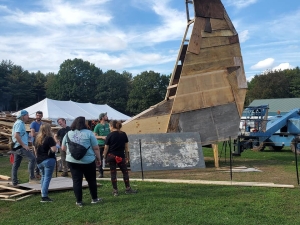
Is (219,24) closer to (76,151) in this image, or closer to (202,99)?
(202,99)

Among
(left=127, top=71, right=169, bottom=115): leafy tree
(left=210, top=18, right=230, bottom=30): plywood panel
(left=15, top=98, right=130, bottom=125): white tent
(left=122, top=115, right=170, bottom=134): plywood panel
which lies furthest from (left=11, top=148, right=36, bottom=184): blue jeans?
(left=127, top=71, right=169, bottom=115): leafy tree

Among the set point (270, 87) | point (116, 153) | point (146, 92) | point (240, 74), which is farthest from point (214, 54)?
point (270, 87)

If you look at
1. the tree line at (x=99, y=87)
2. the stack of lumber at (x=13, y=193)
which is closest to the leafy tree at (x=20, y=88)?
the tree line at (x=99, y=87)

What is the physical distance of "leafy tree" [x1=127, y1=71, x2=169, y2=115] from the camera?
69.3 metres

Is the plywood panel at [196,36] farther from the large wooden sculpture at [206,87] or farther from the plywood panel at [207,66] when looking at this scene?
the plywood panel at [207,66]

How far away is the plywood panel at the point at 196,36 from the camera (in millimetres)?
12117

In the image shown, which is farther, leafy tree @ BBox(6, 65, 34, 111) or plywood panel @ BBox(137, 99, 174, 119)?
leafy tree @ BBox(6, 65, 34, 111)

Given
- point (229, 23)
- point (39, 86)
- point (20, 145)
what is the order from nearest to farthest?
1. point (20, 145)
2. point (229, 23)
3. point (39, 86)

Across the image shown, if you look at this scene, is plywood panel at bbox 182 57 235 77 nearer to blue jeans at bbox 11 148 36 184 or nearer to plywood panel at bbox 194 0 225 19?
plywood panel at bbox 194 0 225 19

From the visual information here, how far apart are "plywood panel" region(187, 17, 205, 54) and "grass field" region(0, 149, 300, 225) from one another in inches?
212

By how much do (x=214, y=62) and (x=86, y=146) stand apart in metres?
7.28

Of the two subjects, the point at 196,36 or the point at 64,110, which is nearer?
the point at 196,36

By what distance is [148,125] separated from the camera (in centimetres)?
1259

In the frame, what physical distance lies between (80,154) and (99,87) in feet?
231
